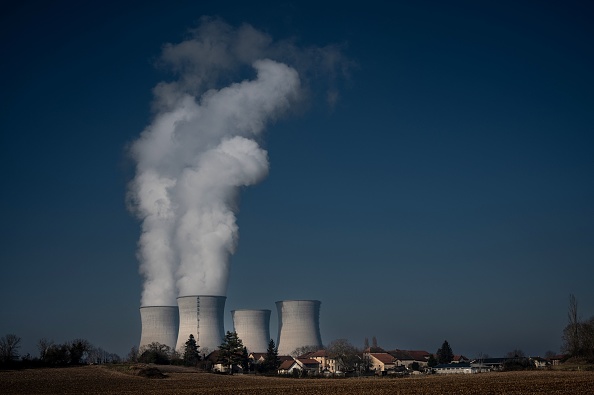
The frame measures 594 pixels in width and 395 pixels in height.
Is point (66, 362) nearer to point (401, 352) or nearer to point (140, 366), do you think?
point (140, 366)

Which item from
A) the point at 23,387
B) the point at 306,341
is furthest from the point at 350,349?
the point at 23,387

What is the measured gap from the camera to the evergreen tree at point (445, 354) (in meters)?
67.2

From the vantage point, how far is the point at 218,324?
169 ft

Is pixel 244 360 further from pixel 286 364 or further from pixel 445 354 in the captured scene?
pixel 445 354

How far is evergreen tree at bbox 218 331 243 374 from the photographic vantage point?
4825 centimetres

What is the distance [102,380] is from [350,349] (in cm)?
3023

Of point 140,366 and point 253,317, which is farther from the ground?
point 253,317

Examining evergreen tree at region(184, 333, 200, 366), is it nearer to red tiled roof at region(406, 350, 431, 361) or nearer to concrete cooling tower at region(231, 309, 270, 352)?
concrete cooling tower at region(231, 309, 270, 352)

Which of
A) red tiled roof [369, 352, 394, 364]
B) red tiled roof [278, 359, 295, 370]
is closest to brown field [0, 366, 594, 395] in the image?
red tiled roof [278, 359, 295, 370]

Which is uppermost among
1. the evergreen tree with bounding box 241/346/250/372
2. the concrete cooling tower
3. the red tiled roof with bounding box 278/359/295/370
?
the concrete cooling tower

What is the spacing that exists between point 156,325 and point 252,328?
306 inches

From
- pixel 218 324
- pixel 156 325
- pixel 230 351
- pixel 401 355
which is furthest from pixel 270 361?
pixel 401 355

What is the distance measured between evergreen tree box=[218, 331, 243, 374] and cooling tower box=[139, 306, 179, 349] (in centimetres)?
565

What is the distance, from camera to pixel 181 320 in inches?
2029
